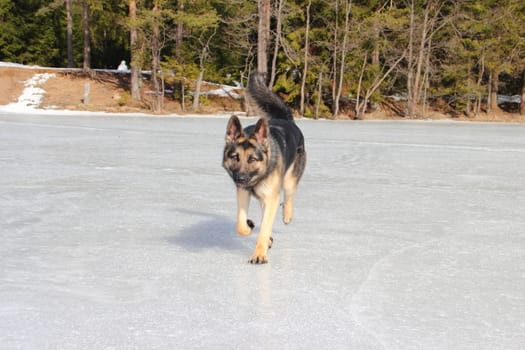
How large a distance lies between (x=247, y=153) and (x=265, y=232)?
659 mm

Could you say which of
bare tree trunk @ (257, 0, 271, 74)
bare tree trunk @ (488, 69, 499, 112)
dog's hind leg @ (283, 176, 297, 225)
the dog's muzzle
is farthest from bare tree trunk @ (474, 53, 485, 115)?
the dog's muzzle

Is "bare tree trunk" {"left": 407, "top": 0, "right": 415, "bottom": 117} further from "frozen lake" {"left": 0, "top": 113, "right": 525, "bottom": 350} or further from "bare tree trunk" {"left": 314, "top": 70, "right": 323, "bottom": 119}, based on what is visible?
"frozen lake" {"left": 0, "top": 113, "right": 525, "bottom": 350}

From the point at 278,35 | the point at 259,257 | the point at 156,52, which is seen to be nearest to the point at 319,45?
the point at 278,35

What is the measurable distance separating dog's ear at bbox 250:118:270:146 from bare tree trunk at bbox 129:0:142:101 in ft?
103

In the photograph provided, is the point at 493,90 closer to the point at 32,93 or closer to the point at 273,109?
the point at 32,93

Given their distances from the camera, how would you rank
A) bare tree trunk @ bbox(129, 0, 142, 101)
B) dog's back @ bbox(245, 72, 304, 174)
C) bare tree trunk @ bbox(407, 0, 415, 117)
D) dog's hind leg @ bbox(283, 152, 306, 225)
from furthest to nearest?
1. bare tree trunk @ bbox(407, 0, 415, 117)
2. bare tree trunk @ bbox(129, 0, 142, 101)
3. dog's back @ bbox(245, 72, 304, 174)
4. dog's hind leg @ bbox(283, 152, 306, 225)

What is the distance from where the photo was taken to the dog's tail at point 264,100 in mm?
6570

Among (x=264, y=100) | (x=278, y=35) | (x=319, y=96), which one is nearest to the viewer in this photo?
(x=264, y=100)

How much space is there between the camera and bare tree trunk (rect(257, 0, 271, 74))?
34781 millimetres

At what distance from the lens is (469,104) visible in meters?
45.2

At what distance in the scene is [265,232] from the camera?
186 inches

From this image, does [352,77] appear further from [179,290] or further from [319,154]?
[179,290]

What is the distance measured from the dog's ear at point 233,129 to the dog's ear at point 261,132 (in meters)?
0.12

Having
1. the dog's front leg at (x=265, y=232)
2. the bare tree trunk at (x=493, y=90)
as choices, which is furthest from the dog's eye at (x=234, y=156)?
the bare tree trunk at (x=493, y=90)
